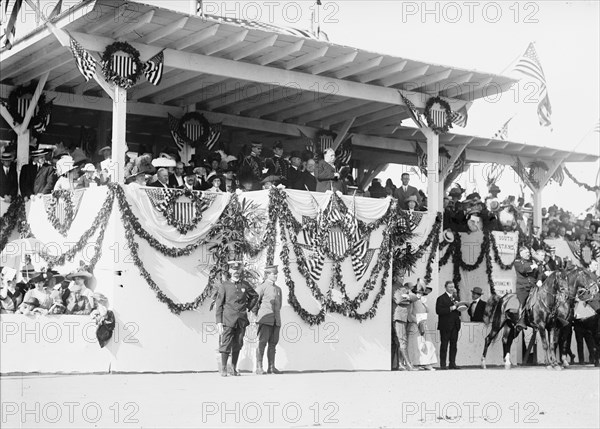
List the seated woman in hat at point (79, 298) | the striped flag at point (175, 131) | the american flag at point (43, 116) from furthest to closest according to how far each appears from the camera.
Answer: the striped flag at point (175, 131)
the american flag at point (43, 116)
the seated woman in hat at point (79, 298)

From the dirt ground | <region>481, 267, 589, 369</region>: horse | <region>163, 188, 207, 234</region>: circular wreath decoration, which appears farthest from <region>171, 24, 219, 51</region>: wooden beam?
<region>481, 267, 589, 369</region>: horse

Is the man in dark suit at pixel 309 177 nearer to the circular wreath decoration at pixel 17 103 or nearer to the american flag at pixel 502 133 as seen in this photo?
the circular wreath decoration at pixel 17 103

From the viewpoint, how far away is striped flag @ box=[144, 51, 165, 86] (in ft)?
68.6

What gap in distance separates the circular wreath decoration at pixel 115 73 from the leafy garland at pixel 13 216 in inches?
149

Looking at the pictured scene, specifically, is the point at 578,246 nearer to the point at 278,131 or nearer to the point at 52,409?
the point at 278,131

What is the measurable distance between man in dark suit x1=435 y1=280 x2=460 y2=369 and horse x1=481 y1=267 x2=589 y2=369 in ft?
4.51

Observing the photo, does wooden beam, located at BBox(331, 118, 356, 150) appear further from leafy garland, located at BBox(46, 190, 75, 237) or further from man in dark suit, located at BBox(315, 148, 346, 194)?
leafy garland, located at BBox(46, 190, 75, 237)

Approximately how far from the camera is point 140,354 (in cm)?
2028

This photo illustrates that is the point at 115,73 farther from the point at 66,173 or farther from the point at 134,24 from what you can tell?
the point at 66,173

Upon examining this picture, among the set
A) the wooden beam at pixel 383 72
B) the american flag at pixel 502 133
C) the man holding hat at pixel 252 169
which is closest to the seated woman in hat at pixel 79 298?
the man holding hat at pixel 252 169

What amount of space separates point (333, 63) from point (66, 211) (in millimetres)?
6057

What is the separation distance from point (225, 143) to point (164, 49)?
243 inches

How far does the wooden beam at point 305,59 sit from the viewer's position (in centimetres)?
2220

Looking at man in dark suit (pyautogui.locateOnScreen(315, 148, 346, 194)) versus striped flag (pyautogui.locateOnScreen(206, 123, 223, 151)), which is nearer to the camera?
man in dark suit (pyautogui.locateOnScreen(315, 148, 346, 194))
